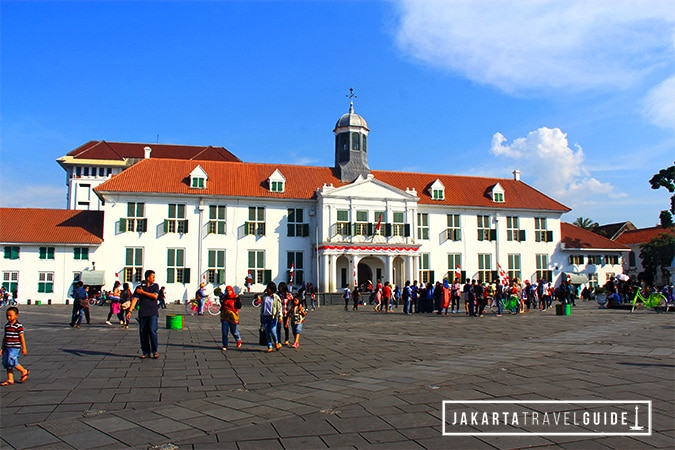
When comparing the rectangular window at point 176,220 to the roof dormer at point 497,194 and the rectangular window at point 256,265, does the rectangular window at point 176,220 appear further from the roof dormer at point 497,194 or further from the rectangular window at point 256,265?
the roof dormer at point 497,194

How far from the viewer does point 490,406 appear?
692cm

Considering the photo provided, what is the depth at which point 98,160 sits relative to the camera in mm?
73250

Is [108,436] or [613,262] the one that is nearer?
Answer: [108,436]

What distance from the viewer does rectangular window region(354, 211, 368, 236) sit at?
141ft

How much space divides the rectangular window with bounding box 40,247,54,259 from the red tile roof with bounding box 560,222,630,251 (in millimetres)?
43138

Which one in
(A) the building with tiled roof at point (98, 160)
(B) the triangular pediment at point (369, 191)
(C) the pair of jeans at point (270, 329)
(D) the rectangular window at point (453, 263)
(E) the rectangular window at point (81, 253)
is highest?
(A) the building with tiled roof at point (98, 160)

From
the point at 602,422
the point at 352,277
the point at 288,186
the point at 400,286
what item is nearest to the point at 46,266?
the point at 288,186

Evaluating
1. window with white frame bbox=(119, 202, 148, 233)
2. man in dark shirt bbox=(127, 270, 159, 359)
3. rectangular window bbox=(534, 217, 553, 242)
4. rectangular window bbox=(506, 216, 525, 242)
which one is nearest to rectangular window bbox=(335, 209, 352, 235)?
window with white frame bbox=(119, 202, 148, 233)

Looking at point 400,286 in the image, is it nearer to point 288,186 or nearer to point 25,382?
point 288,186

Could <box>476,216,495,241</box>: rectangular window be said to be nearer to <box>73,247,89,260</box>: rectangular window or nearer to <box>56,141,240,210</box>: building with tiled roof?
<box>73,247,89,260</box>: rectangular window

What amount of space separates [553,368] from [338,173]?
3890cm

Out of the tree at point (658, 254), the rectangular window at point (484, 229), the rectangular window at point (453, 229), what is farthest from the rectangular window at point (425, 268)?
the tree at point (658, 254)

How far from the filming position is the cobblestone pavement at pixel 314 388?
5.69 metres

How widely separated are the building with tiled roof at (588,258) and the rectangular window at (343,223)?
20743 mm
